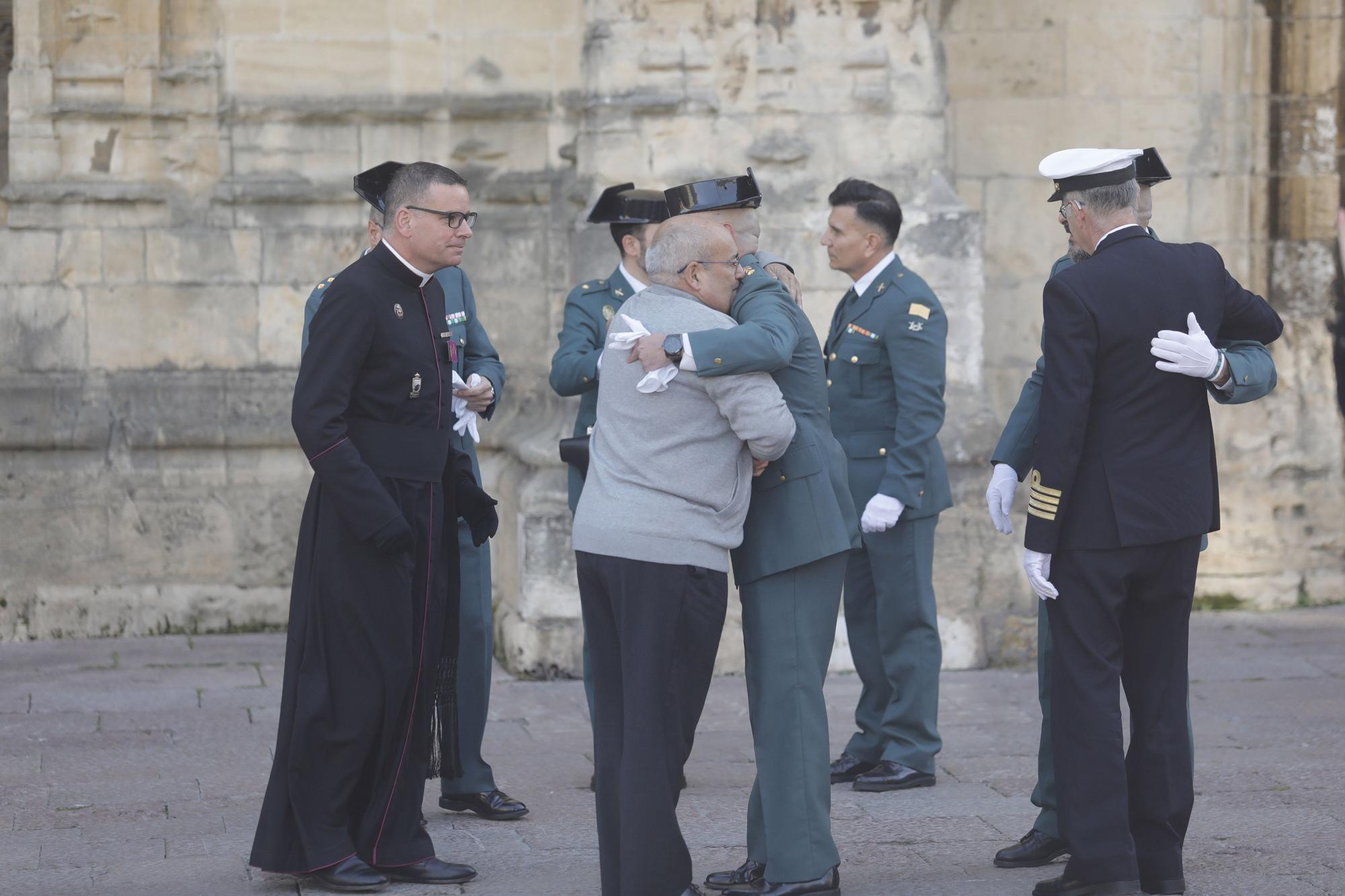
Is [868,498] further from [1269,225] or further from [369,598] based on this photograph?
[1269,225]

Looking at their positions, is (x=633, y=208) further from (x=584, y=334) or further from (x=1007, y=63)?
(x=1007, y=63)

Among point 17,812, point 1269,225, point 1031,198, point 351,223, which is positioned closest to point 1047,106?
point 1031,198

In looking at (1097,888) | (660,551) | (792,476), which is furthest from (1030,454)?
(660,551)

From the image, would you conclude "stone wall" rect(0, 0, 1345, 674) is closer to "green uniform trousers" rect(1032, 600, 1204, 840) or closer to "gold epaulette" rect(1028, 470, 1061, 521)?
"green uniform trousers" rect(1032, 600, 1204, 840)

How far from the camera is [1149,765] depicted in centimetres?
423

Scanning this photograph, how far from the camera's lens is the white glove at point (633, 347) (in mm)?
3938

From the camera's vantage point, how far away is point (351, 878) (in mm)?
4402

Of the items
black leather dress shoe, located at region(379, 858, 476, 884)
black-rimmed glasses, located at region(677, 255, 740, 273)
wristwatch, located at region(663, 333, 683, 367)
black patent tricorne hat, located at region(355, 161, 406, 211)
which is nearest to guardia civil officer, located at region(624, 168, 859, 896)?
black-rimmed glasses, located at region(677, 255, 740, 273)

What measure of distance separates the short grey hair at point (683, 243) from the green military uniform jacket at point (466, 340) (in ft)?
4.27

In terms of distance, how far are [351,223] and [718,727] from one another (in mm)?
3095

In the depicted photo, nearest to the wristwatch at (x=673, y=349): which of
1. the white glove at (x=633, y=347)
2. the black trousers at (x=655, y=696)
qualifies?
the white glove at (x=633, y=347)

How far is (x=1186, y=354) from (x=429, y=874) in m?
2.34

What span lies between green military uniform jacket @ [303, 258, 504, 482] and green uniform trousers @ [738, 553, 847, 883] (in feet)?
4.65

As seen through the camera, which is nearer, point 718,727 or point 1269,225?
point 718,727
